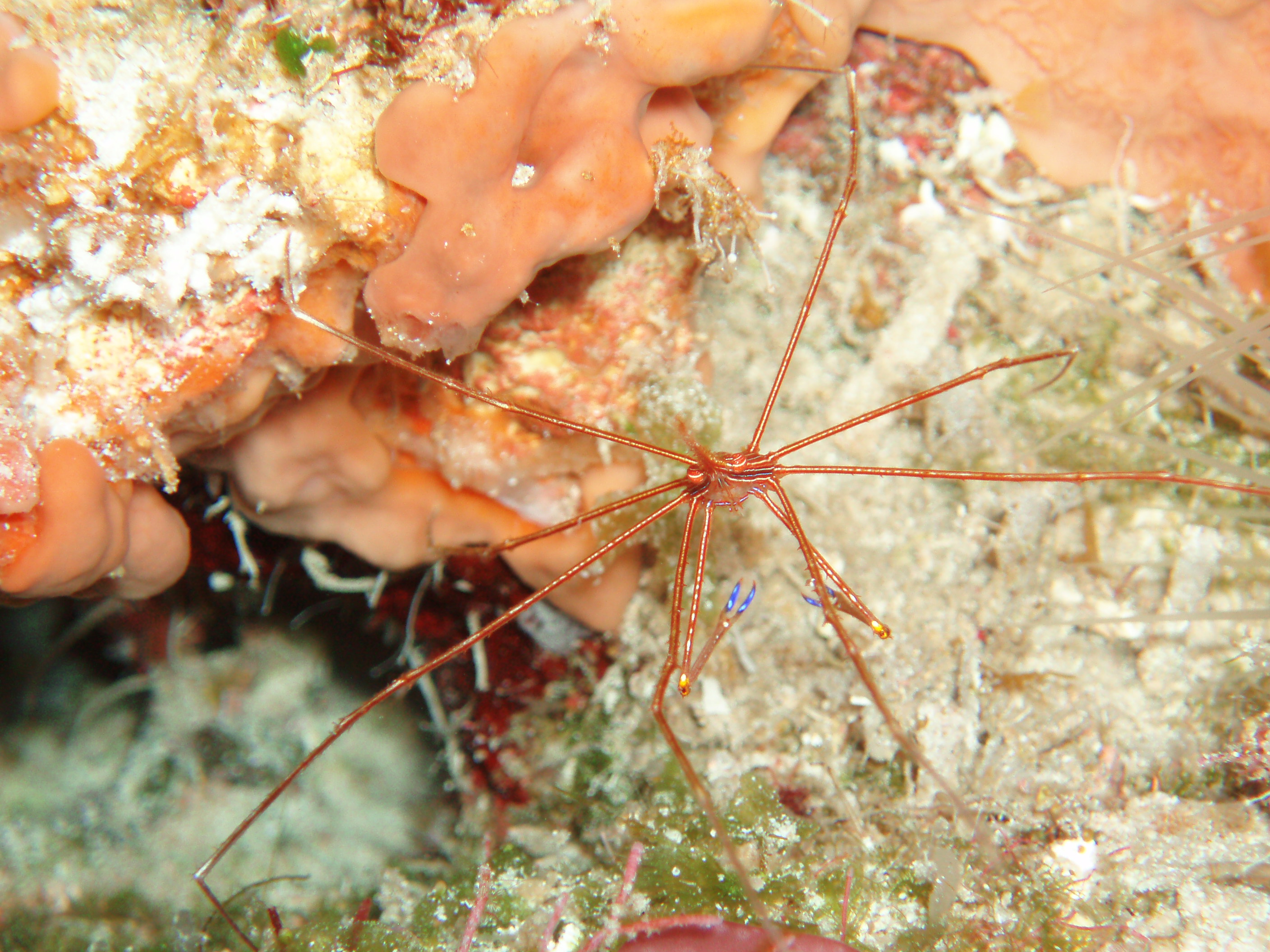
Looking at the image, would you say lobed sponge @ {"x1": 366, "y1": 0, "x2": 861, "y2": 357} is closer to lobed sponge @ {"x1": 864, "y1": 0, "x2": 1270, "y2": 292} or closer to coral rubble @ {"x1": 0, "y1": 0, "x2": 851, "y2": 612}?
coral rubble @ {"x1": 0, "y1": 0, "x2": 851, "y2": 612}

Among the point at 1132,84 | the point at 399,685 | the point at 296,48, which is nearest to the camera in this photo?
the point at 296,48

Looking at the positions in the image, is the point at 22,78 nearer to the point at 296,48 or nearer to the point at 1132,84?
the point at 296,48

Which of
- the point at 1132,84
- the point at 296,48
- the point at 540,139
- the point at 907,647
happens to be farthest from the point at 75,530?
the point at 1132,84

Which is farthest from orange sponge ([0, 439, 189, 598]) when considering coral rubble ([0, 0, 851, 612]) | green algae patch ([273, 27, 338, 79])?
green algae patch ([273, 27, 338, 79])

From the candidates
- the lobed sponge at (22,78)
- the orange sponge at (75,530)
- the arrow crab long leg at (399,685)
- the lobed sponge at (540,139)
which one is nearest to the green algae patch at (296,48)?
the lobed sponge at (540,139)

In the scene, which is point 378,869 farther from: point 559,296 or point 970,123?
point 970,123
